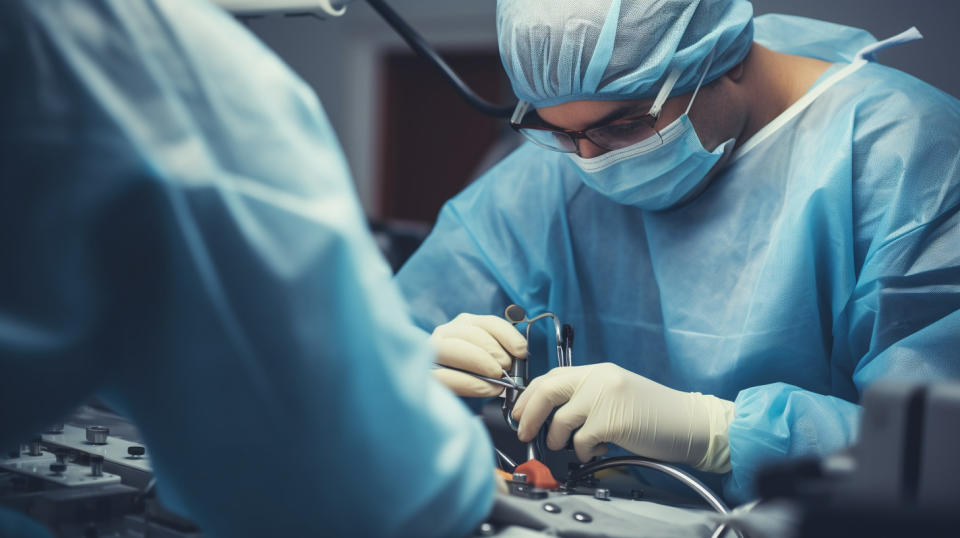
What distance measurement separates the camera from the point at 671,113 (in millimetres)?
1307

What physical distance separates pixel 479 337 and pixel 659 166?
1.36 feet

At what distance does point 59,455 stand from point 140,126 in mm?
550

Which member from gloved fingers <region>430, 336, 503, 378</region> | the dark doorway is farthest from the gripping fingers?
the dark doorway

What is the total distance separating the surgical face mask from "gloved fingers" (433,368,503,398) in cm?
41

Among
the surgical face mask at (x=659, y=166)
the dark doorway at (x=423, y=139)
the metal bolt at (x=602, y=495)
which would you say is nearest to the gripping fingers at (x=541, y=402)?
the metal bolt at (x=602, y=495)

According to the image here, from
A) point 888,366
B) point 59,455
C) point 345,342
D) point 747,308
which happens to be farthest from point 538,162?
point 345,342

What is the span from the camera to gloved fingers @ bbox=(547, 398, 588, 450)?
110cm

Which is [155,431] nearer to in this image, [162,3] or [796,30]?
[162,3]

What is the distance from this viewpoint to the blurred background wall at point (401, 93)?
501cm

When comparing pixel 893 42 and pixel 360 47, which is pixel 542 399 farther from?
pixel 360 47

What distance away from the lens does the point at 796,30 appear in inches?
63.2

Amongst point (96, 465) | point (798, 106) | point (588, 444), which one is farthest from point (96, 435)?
point (798, 106)

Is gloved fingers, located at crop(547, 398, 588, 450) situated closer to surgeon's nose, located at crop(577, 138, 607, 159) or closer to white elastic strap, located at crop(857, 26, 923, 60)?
surgeon's nose, located at crop(577, 138, 607, 159)

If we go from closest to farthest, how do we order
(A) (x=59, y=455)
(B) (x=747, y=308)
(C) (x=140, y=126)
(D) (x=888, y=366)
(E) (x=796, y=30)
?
(C) (x=140, y=126), (A) (x=59, y=455), (D) (x=888, y=366), (B) (x=747, y=308), (E) (x=796, y=30)
